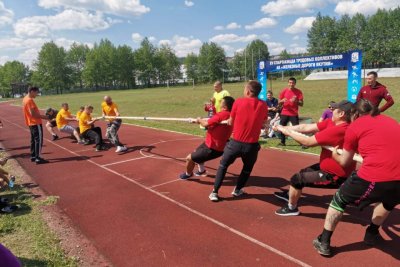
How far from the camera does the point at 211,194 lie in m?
5.92

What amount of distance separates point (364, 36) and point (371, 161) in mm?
96924

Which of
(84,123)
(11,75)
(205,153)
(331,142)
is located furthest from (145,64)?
A: (331,142)

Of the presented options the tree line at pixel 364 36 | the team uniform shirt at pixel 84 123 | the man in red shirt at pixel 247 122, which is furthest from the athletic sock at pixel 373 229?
the tree line at pixel 364 36

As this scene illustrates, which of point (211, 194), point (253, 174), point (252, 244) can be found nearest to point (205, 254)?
point (252, 244)

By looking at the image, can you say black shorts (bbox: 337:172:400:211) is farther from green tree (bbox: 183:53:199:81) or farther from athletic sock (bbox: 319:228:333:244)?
green tree (bbox: 183:53:199:81)

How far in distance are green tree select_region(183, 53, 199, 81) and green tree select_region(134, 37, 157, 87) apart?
37.1 ft

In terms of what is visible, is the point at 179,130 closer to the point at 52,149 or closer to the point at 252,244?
the point at 52,149

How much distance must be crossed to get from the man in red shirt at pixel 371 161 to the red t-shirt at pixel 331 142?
330mm

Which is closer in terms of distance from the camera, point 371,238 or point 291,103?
point 371,238

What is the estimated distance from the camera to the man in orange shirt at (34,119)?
887cm

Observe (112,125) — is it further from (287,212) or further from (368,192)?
(368,192)

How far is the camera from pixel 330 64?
11.9 m

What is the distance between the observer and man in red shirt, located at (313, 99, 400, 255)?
139 inches

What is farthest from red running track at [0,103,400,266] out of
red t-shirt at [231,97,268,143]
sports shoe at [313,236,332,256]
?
red t-shirt at [231,97,268,143]
